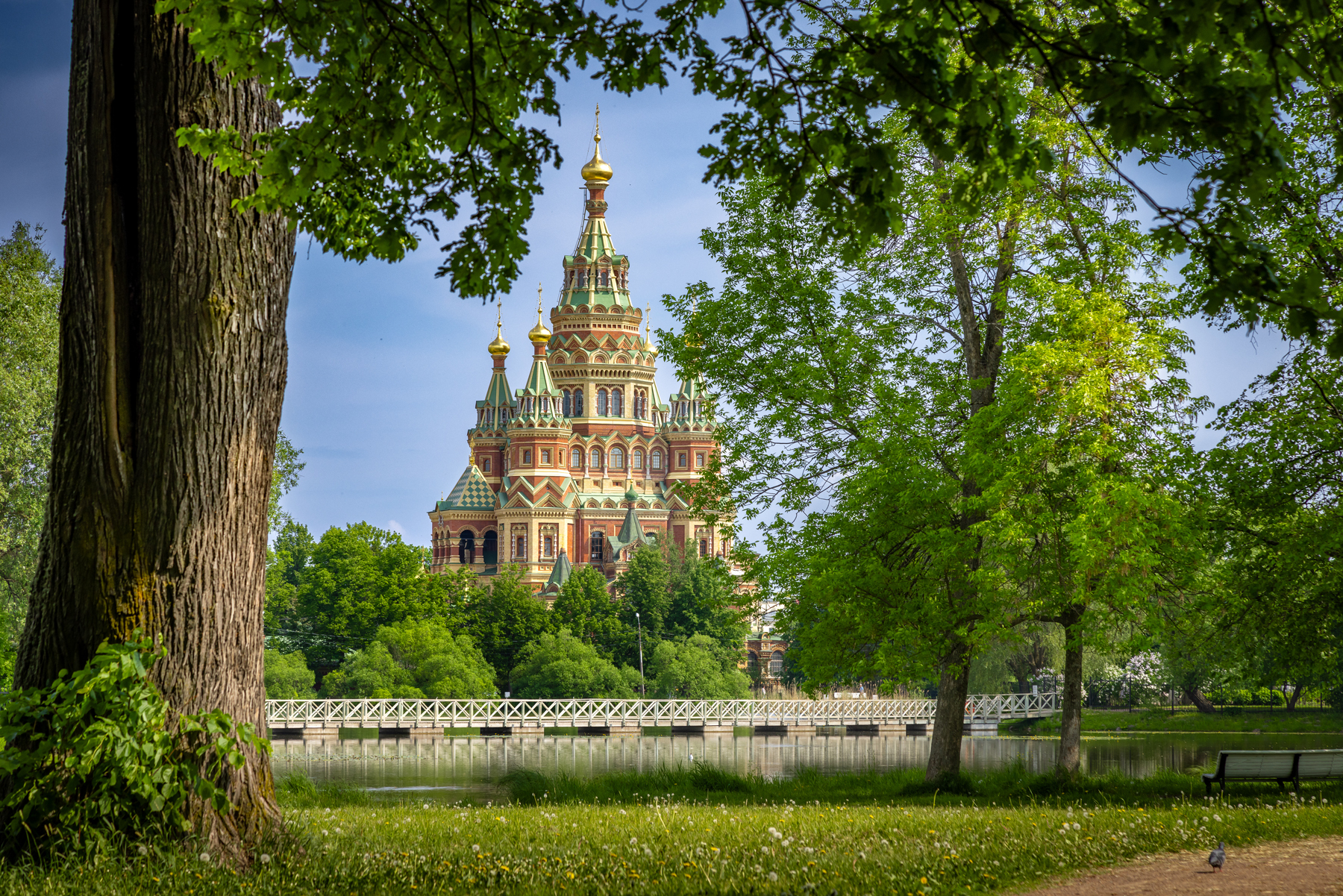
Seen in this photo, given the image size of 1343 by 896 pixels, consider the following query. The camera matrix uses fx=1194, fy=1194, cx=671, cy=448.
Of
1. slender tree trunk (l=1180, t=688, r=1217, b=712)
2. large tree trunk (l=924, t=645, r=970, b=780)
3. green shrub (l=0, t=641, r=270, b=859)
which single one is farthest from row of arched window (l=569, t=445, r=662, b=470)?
green shrub (l=0, t=641, r=270, b=859)

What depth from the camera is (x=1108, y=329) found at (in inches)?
555

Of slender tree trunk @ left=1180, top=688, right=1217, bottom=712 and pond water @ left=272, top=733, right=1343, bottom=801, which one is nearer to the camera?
pond water @ left=272, top=733, right=1343, bottom=801

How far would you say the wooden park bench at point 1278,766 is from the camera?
11.9m

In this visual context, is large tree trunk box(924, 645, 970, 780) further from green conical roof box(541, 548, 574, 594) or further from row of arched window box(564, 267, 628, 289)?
row of arched window box(564, 267, 628, 289)

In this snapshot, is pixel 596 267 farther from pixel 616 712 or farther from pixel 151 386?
pixel 151 386

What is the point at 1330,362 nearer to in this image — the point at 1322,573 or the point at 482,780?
the point at 1322,573

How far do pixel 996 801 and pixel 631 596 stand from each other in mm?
55869

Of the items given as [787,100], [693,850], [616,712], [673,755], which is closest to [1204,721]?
[673,755]

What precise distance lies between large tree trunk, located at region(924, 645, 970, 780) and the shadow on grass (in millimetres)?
317

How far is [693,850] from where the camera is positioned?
6.33m

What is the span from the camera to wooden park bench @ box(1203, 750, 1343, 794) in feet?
39.0

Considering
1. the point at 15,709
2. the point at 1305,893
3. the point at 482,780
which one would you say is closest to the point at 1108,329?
the point at 1305,893

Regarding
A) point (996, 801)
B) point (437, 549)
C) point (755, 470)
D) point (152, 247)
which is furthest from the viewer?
point (437, 549)

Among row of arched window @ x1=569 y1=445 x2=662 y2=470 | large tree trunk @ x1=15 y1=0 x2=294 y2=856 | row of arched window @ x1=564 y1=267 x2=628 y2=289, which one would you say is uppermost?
row of arched window @ x1=564 y1=267 x2=628 y2=289
